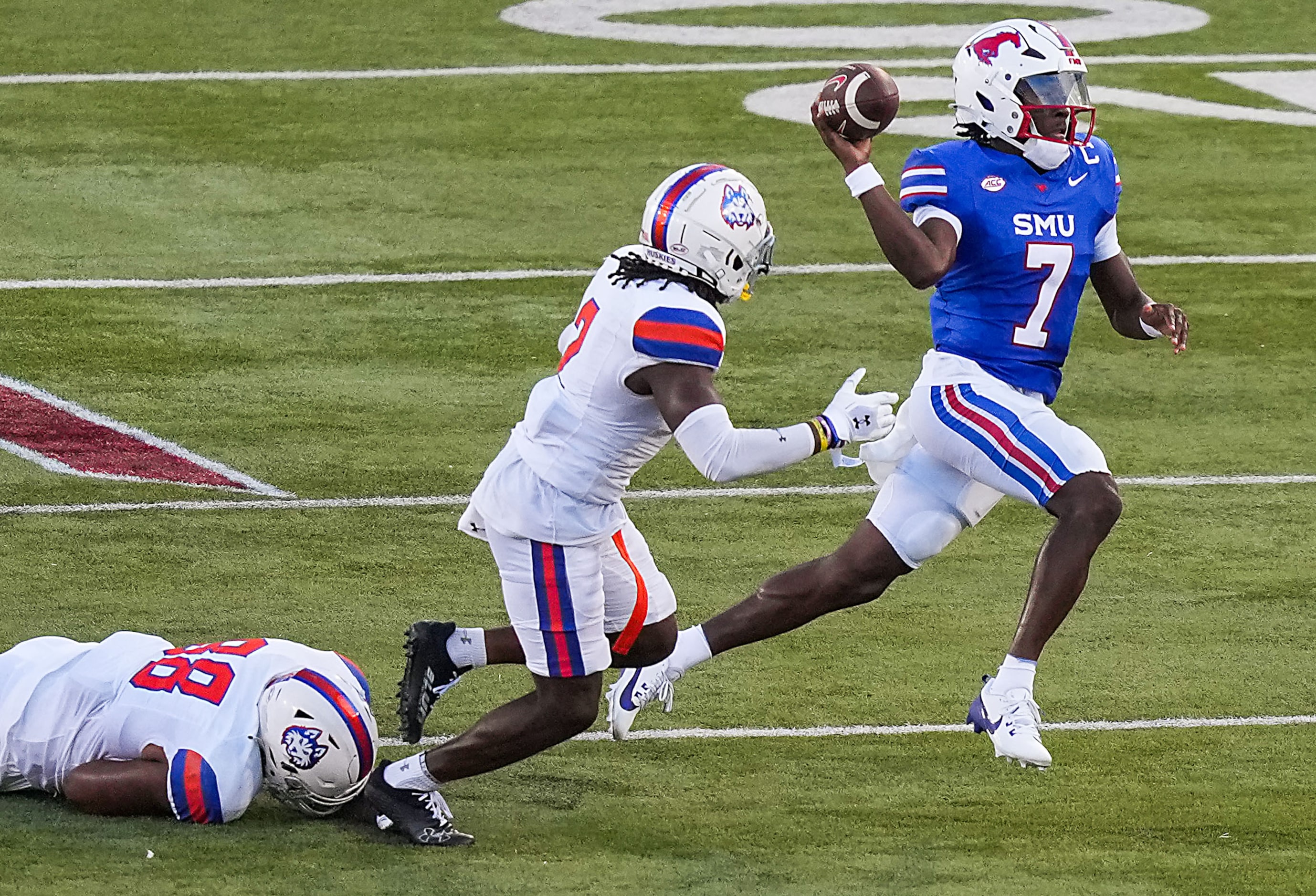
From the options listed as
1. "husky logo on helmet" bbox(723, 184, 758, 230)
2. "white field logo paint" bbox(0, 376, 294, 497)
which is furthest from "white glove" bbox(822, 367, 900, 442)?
"white field logo paint" bbox(0, 376, 294, 497)

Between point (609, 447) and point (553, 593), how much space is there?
36 cm

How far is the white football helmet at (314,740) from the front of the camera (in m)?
5.14

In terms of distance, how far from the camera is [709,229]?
195 inches

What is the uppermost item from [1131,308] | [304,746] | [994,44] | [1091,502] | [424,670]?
[994,44]

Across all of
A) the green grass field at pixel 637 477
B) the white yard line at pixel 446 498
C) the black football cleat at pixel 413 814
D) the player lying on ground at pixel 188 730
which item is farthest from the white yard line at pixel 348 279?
the black football cleat at pixel 413 814

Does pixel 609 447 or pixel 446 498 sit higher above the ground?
pixel 609 447

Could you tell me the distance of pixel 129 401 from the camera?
28.8 feet

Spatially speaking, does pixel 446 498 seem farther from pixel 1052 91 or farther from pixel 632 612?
pixel 1052 91

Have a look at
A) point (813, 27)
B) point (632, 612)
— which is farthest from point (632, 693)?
point (813, 27)

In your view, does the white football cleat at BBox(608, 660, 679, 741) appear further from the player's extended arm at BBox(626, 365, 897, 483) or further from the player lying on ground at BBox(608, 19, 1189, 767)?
the player's extended arm at BBox(626, 365, 897, 483)

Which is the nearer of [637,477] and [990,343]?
[990,343]

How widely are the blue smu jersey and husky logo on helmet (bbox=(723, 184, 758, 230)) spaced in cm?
93

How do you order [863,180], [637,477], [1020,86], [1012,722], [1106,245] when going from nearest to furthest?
[1012,722], [863,180], [1020,86], [1106,245], [637,477]

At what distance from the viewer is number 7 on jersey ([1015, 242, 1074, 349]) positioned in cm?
586
